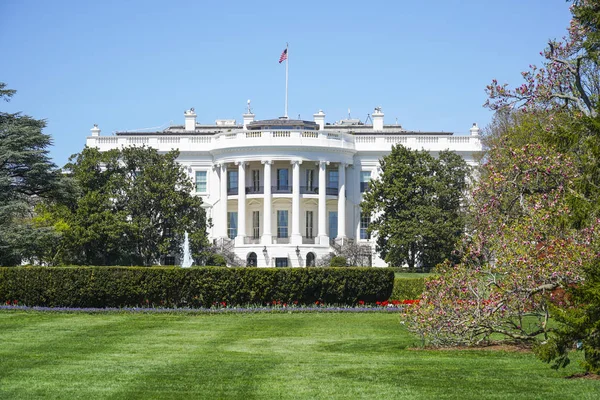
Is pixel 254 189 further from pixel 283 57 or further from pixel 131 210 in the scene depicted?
pixel 131 210

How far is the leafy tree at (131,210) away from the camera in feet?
180

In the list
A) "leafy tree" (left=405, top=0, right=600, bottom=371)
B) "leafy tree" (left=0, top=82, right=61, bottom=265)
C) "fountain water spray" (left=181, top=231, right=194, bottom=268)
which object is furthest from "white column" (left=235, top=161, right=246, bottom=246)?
"leafy tree" (left=405, top=0, right=600, bottom=371)

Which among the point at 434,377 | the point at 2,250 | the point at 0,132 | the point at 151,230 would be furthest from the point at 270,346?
the point at 151,230

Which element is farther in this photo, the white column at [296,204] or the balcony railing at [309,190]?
the balcony railing at [309,190]

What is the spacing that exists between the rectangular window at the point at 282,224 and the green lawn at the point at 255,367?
45168 millimetres

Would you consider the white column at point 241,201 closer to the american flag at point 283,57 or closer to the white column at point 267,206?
the white column at point 267,206

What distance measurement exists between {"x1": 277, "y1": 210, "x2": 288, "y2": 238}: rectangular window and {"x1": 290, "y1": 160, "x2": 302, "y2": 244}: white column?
2.50 metres

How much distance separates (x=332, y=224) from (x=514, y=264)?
52.9 meters

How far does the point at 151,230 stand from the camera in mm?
57500

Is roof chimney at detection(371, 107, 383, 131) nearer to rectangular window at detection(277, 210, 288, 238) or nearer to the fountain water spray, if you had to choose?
rectangular window at detection(277, 210, 288, 238)

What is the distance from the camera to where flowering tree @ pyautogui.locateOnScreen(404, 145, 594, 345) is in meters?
16.8

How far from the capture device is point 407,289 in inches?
1299

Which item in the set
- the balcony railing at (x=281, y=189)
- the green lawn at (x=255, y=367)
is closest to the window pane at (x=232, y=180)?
the balcony railing at (x=281, y=189)

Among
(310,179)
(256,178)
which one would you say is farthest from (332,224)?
(256,178)
